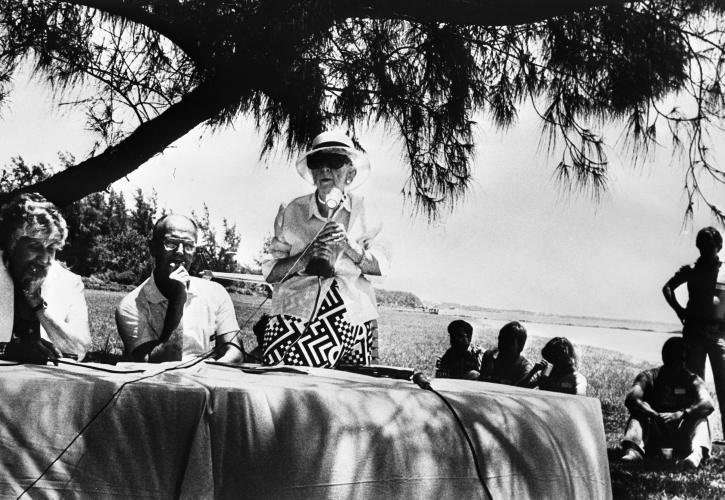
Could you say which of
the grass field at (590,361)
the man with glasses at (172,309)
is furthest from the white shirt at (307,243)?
the grass field at (590,361)

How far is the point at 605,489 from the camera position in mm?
1794

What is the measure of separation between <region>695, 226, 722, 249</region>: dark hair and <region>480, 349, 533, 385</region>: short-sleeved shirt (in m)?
1.03

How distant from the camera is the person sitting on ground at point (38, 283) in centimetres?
223

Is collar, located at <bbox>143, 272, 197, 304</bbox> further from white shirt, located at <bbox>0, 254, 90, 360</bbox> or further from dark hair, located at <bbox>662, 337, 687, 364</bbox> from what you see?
dark hair, located at <bbox>662, 337, 687, 364</bbox>

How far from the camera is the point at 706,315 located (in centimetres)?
366

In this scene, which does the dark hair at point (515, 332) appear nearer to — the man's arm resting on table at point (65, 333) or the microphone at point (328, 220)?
the microphone at point (328, 220)

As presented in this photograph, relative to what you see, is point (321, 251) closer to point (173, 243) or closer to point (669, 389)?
point (173, 243)

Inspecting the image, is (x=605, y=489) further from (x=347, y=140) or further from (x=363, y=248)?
(x=347, y=140)

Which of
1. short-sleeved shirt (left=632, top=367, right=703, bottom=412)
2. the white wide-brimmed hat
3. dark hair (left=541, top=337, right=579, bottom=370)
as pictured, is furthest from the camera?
dark hair (left=541, top=337, right=579, bottom=370)

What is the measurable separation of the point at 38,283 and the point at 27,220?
21 centimetres

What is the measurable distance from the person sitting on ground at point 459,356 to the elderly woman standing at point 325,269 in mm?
1561

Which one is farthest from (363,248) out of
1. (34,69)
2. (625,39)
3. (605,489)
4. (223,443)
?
(34,69)

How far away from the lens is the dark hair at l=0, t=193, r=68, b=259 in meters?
2.40

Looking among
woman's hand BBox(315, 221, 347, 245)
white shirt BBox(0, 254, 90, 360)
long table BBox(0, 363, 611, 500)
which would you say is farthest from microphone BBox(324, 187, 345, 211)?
long table BBox(0, 363, 611, 500)
